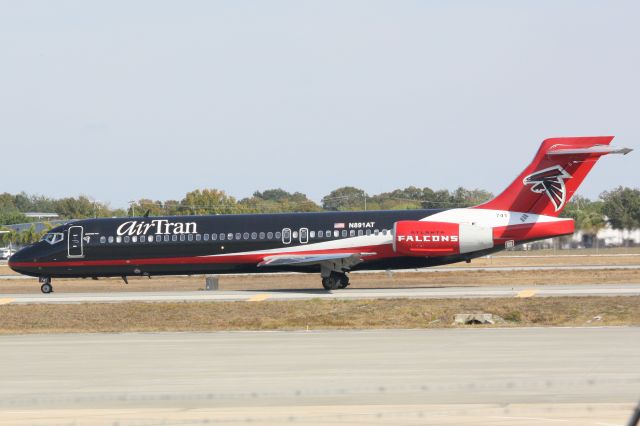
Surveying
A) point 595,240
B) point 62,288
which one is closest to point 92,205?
point 595,240

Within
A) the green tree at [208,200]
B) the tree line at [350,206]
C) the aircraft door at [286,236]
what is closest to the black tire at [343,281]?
the aircraft door at [286,236]

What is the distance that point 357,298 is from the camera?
3634cm

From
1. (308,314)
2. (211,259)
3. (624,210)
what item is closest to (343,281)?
(211,259)

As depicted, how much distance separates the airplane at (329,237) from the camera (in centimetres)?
4122

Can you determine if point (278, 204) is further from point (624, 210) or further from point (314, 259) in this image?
point (314, 259)

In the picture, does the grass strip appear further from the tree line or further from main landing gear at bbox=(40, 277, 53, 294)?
the tree line

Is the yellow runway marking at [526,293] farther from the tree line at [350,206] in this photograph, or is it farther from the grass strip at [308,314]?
the tree line at [350,206]

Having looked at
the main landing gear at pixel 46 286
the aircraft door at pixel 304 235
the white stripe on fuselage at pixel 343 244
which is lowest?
the main landing gear at pixel 46 286

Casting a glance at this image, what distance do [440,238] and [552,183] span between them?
16.9ft

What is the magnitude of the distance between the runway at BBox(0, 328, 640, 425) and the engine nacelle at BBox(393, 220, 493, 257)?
15036mm

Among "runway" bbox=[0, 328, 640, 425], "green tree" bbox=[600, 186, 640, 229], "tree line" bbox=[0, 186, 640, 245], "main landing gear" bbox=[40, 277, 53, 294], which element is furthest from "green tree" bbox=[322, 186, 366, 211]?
"runway" bbox=[0, 328, 640, 425]

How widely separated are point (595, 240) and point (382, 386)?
74389mm

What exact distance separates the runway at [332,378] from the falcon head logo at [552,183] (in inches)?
620

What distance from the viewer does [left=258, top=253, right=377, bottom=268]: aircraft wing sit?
1641 inches
